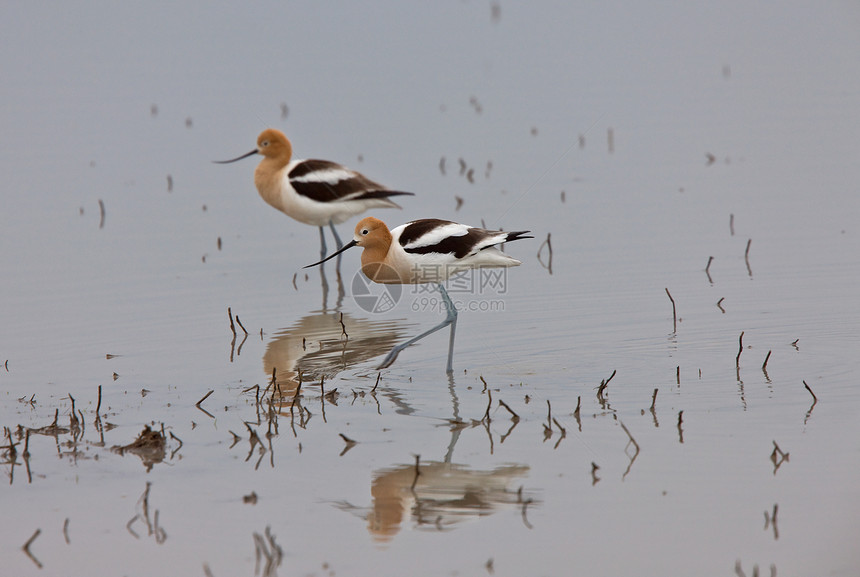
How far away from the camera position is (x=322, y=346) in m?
7.07

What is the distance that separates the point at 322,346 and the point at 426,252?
0.98m

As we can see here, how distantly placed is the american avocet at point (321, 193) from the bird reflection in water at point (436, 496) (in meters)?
4.95

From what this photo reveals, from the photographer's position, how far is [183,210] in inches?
431

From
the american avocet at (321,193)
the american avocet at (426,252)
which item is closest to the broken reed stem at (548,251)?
the american avocet at (321,193)

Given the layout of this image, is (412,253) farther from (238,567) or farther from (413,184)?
(413,184)

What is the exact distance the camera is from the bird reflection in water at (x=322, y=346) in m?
6.46

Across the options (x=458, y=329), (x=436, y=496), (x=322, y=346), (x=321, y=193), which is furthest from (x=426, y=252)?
(x=321, y=193)

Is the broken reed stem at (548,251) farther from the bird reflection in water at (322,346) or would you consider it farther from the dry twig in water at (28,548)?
the dry twig in water at (28,548)

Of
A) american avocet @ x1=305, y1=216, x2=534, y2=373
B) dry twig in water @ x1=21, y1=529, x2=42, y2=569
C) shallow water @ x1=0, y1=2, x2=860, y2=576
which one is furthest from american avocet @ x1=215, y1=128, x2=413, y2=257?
dry twig in water @ x1=21, y1=529, x2=42, y2=569

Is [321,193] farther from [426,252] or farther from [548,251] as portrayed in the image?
[426,252]

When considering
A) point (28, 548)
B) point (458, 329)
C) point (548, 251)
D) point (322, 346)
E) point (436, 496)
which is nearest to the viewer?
point (28, 548)

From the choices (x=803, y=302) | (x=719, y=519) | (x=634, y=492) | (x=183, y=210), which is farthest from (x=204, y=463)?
(x=183, y=210)

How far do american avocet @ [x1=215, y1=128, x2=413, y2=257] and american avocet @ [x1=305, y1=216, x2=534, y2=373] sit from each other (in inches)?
102

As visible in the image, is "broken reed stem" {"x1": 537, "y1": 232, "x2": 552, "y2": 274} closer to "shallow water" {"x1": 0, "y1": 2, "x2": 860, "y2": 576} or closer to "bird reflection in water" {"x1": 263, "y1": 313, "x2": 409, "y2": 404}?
"shallow water" {"x1": 0, "y1": 2, "x2": 860, "y2": 576}
